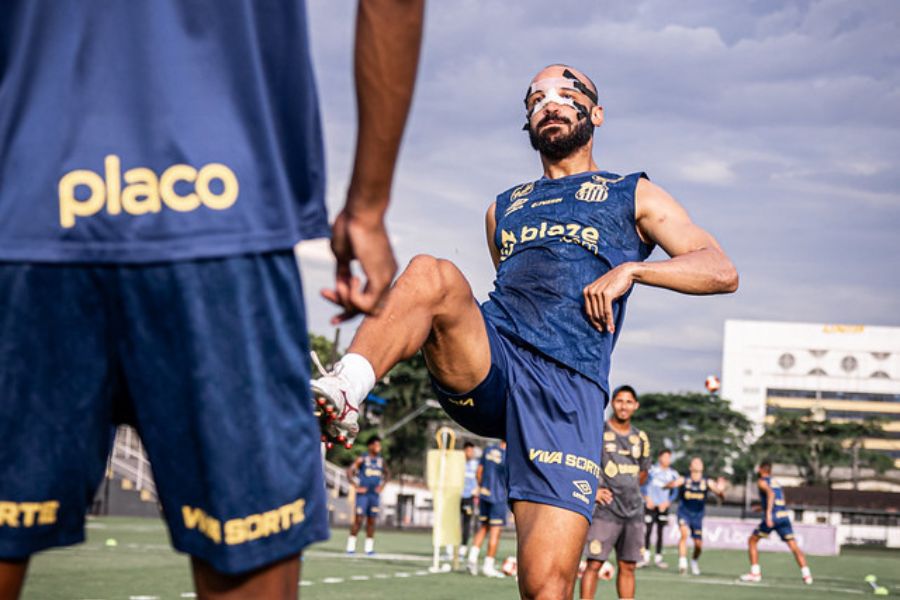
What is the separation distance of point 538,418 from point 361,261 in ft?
8.95

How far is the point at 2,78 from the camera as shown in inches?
76.0

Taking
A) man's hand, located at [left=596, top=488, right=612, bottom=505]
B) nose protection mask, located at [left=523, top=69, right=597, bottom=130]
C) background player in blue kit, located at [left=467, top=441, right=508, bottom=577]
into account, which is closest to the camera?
nose protection mask, located at [left=523, top=69, right=597, bottom=130]

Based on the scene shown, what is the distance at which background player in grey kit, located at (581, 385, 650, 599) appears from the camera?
472 inches

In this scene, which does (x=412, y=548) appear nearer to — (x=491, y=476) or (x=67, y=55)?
(x=491, y=476)

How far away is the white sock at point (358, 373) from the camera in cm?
359

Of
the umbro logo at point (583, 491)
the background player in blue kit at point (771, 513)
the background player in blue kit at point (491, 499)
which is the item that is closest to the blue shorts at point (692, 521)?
the background player in blue kit at point (771, 513)

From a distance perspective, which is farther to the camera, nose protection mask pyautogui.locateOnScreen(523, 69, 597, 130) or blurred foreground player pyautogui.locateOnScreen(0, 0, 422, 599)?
nose protection mask pyautogui.locateOnScreen(523, 69, 597, 130)

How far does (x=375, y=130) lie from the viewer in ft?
6.53

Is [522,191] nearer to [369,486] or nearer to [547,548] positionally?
[547,548]

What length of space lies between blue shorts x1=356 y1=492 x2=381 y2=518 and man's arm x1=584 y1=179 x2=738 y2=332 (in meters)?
18.2

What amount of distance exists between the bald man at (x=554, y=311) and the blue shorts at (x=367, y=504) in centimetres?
1804

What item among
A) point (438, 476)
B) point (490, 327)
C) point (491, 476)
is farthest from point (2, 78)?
point (491, 476)

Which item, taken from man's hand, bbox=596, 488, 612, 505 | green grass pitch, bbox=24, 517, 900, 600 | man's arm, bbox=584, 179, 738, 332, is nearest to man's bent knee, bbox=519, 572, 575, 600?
man's arm, bbox=584, 179, 738, 332

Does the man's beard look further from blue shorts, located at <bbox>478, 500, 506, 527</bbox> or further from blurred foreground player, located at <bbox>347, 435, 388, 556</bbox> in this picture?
blurred foreground player, located at <bbox>347, 435, 388, 556</bbox>
